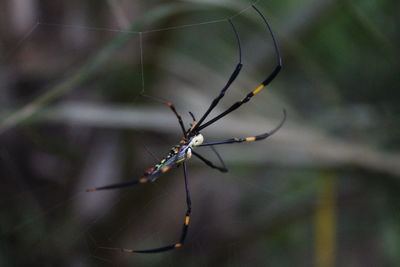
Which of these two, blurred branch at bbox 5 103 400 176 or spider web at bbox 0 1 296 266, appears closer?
spider web at bbox 0 1 296 266

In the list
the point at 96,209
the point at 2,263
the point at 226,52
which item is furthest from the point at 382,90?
the point at 2,263

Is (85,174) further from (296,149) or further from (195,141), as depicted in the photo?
(296,149)

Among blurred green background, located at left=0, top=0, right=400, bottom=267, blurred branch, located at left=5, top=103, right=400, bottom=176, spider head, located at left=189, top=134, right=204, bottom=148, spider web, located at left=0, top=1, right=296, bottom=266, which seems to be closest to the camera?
spider head, located at left=189, top=134, right=204, bottom=148

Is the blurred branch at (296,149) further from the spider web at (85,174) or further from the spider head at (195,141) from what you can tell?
the spider head at (195,141)

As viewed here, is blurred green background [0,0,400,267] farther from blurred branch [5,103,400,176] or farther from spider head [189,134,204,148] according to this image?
spider head [189,134,204,148]

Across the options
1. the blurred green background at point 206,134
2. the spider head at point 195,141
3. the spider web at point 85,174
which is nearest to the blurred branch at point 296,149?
the blurred green background at point 206,134

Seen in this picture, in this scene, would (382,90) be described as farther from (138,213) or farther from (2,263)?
(2,263)

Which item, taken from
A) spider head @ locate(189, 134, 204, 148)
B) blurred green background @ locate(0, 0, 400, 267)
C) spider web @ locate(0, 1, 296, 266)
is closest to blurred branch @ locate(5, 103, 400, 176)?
blurred green background @ locate(0, 0, 400, 267)
